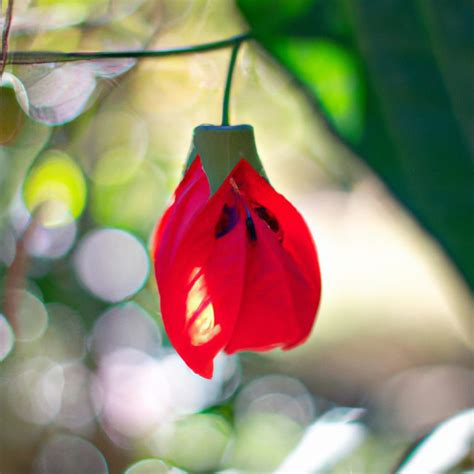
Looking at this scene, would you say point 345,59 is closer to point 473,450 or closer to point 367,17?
point 367,17

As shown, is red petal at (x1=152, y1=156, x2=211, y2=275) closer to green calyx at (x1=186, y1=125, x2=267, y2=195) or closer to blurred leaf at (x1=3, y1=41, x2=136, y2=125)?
green calyx at (x1=186, y1=125, x2=267, y2=195)

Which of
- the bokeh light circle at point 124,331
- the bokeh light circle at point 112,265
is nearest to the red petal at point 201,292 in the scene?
the bokeh light circle at point 112,265

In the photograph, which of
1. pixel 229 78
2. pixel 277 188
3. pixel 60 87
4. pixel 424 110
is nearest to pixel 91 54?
pixel 229 78

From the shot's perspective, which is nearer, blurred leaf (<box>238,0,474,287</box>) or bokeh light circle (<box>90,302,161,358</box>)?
blurred leaf (<box>238,0,474,287</box>)

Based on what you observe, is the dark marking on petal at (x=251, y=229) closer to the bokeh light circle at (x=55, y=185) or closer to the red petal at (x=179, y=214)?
the red petal at (x=179, y=214)

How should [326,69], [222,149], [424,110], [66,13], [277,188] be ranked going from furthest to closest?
1. [277,188]
2. [66,13]
3. [222,149]
4. [326,69]
5. [424,110]

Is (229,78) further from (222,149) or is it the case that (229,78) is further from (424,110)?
(424,110)

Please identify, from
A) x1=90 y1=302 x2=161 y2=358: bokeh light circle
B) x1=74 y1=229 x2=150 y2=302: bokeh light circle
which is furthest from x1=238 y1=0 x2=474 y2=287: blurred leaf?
x1=90 y1=302 x2=161 y2=358: bokeh light circle

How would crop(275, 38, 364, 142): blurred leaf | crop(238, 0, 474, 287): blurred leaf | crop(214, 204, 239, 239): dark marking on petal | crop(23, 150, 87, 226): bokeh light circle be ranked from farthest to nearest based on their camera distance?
1. crop(23, 150, 87, 226): bokeh light circle
2. crop(214, 204, 239, 239): dark marking on petal
3. crop(275, 38, 364, 142): blurred leaf
4. crop(238, 0, 474, 287): blurred leaf
